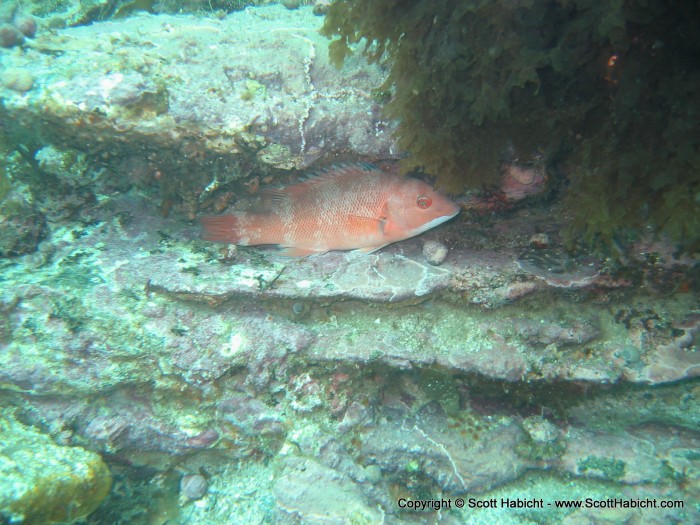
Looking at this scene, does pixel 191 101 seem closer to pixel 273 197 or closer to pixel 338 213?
pixel 273 197

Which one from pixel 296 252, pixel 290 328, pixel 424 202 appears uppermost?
pixel 424 202

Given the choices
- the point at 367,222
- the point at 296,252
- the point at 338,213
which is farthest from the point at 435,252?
the point at 296,252

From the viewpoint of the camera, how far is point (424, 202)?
3.60 metres

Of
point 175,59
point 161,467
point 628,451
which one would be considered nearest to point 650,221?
point 628,451

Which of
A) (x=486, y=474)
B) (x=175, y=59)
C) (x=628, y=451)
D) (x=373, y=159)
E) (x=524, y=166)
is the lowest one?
(x=486, y=474)

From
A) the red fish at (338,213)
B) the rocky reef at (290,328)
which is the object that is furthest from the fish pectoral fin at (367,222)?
the rocky reef at (290,328)

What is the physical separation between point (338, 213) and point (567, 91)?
222 cm

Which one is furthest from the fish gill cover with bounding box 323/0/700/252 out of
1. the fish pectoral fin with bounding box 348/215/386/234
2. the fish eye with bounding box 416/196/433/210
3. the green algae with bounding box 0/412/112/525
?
the green algae with bounding box 0/412/112/525

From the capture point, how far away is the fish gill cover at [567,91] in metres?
2.12

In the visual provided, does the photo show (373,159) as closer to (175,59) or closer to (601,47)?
(601,47)

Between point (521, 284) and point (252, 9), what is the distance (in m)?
5.21

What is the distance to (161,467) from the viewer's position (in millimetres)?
3572

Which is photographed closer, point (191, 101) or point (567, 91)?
point (567, 91)

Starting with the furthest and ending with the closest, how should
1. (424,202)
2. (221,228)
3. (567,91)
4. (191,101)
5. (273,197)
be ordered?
(273,197)
(221,228)
(424,202)
(191,101)
(567,91)
